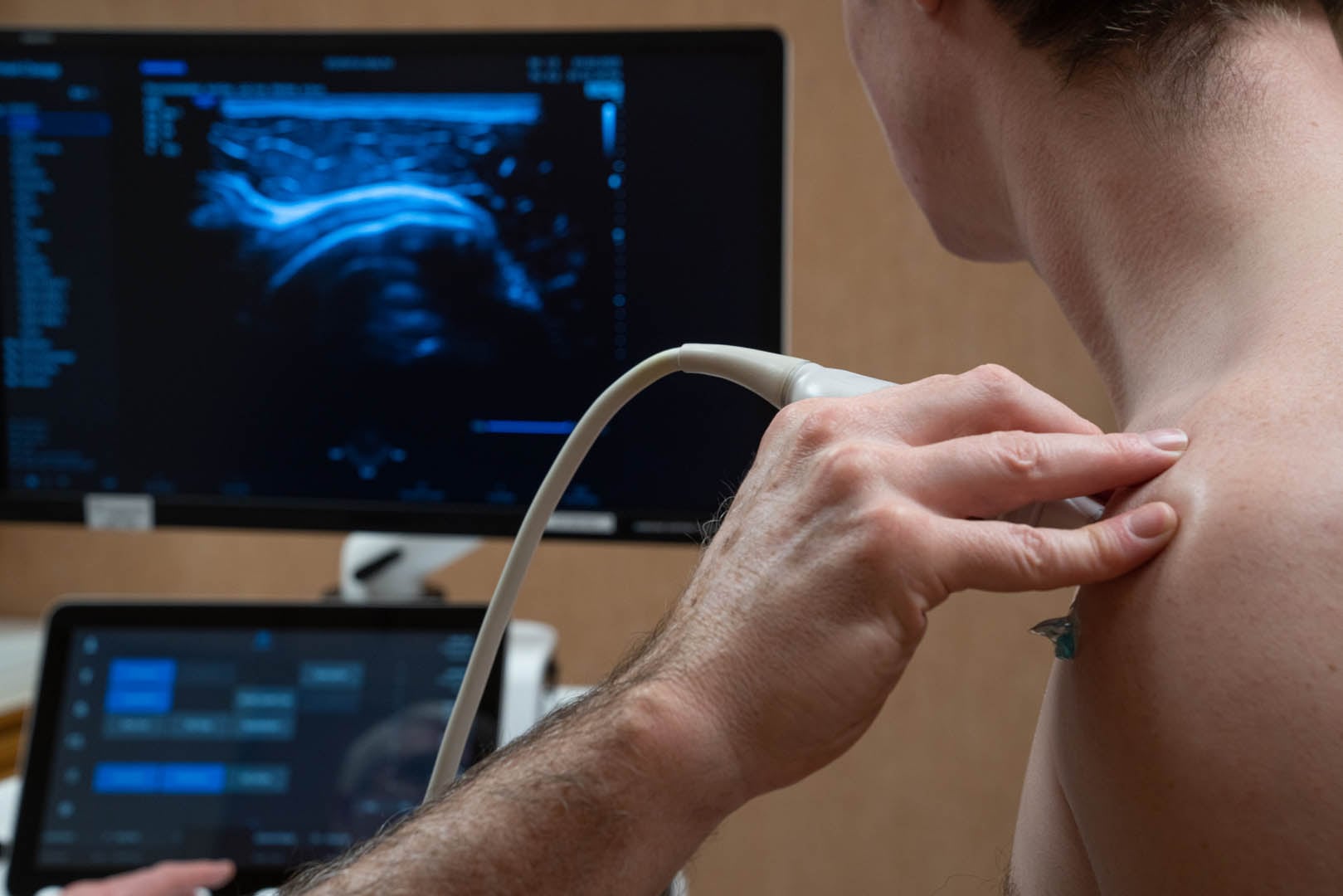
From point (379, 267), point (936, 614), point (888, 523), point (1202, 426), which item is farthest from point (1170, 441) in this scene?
point (936, 614)

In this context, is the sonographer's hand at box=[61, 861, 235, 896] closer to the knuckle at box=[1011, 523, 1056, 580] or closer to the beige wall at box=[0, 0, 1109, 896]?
the knuckle at box=[1011, 523, 1056, 580]

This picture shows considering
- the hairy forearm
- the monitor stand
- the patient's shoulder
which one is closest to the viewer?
the patient's shoulder

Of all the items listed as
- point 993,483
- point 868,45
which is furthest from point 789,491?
point 868,45

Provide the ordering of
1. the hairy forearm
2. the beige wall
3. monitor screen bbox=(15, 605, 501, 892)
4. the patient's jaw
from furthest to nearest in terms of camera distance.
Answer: the beige wall, monitor screen bbox=(15, 605, 501, 892), the patient's jaw, the hairy forearm

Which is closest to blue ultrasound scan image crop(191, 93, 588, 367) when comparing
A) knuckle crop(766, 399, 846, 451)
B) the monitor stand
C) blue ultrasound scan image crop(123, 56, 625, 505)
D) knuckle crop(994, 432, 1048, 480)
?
blue ultrasound scan image crop(123, 56, 625, 505)

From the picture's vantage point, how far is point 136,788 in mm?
1334

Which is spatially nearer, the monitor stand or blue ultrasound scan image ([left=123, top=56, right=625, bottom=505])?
blue ultrasound scan image ([left=123, top=56, right=625, bottom=505])

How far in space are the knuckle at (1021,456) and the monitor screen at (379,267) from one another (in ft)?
2.53

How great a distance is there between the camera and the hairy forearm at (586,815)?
607 mm

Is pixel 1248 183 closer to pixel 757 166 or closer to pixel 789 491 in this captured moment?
pixel 789 491

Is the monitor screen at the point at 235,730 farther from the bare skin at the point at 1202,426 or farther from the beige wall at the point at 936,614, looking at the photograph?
the beige wall at the point at 936,614

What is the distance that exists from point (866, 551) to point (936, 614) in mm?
1688

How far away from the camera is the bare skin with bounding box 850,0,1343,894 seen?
504mm

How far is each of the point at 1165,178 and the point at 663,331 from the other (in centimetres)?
76
